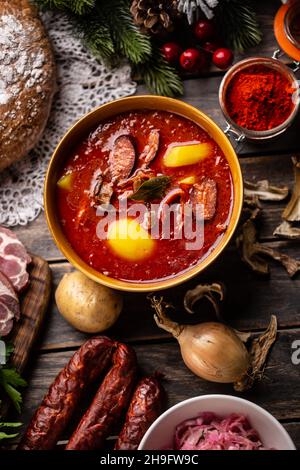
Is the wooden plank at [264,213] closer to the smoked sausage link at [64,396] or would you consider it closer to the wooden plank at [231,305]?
the wooden plank at [231,305]

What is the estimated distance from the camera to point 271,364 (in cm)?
233

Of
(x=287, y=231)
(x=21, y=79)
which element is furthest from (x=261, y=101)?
(x=21, y=79)

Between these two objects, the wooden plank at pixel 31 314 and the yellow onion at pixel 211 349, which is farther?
the wooden plank at pixel 31 314

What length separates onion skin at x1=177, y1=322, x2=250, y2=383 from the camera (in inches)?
87.0

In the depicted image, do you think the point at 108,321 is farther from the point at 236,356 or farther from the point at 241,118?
the point at 241,118

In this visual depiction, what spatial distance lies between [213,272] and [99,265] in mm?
418

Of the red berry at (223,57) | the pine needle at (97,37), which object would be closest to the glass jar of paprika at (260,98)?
the red berry at (223,57)

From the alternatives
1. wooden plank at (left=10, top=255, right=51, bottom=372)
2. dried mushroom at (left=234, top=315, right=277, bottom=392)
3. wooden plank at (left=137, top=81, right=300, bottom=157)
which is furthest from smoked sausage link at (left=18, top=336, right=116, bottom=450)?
wooden plank at (left=137, top=81, right=300, bottom=157)

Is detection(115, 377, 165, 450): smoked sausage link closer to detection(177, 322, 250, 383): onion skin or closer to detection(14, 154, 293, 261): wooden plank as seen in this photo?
detection(177, 322, 250, 383): onion skin

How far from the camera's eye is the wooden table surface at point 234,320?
7.63 feet

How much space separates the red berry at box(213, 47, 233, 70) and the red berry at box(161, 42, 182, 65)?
0.43 ft

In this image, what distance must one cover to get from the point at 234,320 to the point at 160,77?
0.88 meters

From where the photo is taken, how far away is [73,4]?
237cm

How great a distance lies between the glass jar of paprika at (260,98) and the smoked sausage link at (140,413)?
0.88 m
